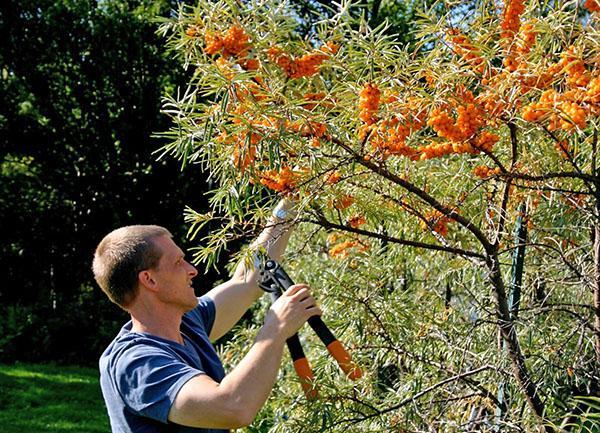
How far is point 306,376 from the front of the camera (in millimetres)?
2146

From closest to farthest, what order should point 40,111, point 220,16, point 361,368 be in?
point 220,16, point 361,368, point 40,111

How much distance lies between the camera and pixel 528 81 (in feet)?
6.26

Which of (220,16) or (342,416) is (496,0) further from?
(342,416)

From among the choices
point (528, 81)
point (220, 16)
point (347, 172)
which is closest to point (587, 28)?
point (528, 81)

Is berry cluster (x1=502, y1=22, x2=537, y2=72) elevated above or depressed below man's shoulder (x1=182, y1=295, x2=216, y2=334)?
above

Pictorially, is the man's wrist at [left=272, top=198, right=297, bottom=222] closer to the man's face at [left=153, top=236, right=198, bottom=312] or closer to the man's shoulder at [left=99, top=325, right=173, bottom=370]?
the man's face at [left=153, top=236, right=198, bottom=312]

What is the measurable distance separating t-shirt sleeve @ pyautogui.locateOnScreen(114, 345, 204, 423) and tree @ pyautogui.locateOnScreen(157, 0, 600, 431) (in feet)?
1.31

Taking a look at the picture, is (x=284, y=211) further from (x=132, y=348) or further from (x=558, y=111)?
(x=558, y=111)

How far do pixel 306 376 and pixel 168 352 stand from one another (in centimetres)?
40

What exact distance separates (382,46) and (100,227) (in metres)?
7.90

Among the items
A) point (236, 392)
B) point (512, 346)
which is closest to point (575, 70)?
point (512, 346)

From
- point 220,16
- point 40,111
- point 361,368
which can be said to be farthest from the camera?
point 40,111

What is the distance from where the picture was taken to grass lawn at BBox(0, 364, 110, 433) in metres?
6.18

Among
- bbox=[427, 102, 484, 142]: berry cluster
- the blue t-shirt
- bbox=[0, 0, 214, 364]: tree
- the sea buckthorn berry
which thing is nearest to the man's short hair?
the blue t-shirt
